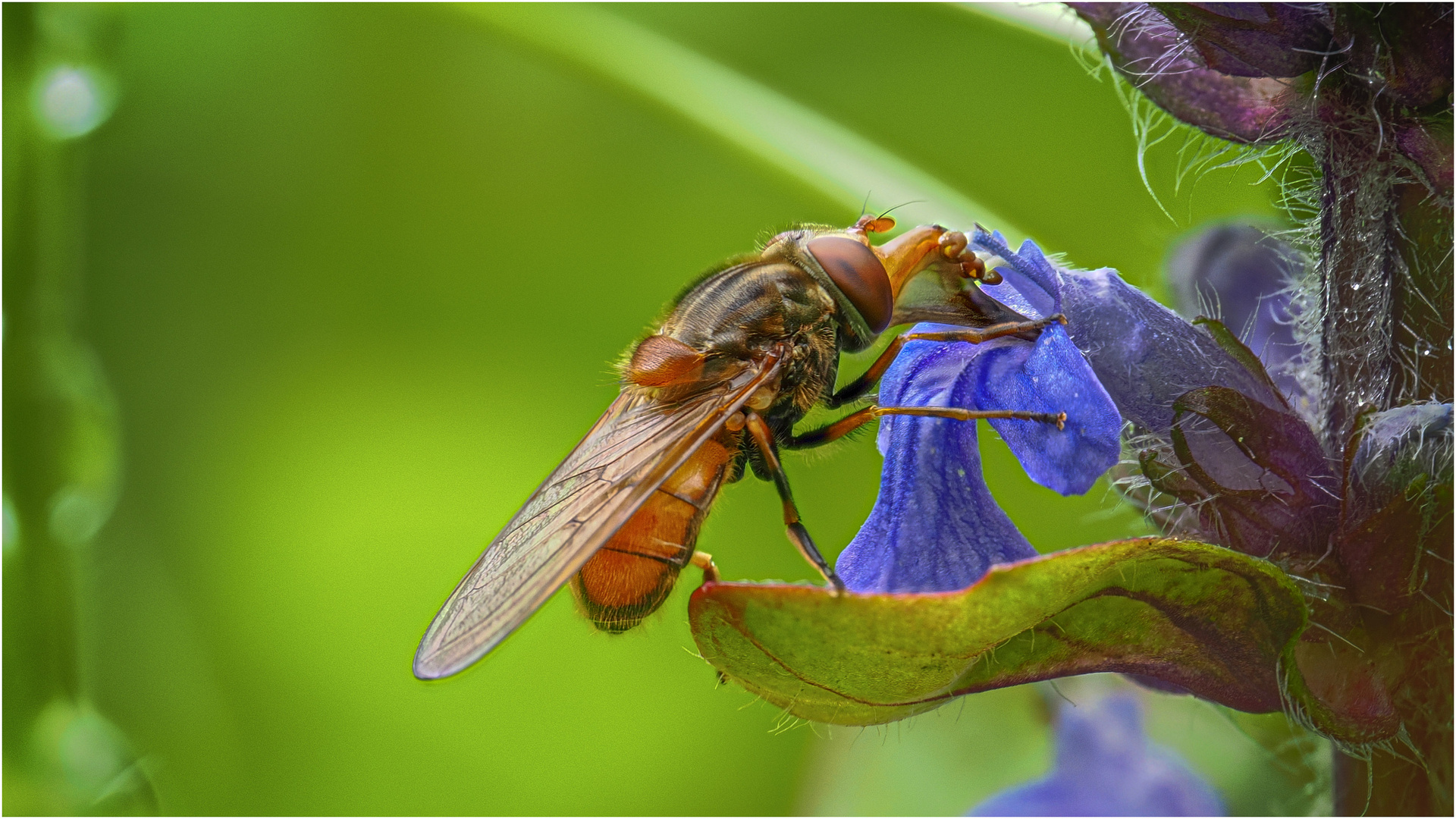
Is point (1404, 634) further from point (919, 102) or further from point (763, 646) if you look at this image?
point (919, 102)

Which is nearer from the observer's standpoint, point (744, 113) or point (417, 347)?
point (744, 113)

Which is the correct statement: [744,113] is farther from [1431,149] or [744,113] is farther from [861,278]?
[1431,149]

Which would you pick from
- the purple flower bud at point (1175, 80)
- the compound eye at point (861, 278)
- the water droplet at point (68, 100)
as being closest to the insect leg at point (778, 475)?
the compound eye at point (861, 278)

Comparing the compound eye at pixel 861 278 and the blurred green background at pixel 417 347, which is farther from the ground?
the blurred green background at pixel 417 347

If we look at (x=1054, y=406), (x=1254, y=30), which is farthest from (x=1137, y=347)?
(x=1254, y=30)

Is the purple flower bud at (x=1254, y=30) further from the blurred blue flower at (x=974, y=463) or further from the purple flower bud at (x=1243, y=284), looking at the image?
the purple flower bud at (x=1243, y=284)
